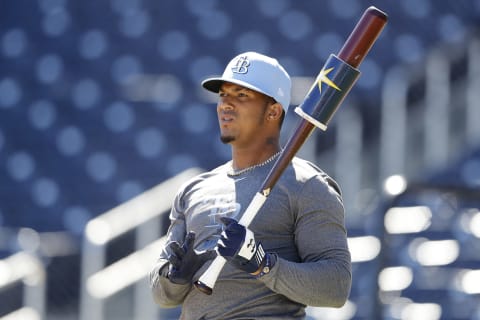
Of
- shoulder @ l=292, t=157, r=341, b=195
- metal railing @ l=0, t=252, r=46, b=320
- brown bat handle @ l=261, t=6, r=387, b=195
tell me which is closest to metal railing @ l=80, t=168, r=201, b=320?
metal railing @ l=0, t=252, r=46, b=320

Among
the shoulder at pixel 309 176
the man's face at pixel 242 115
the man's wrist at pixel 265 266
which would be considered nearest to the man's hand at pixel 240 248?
the man's wrist at pixel 265 266

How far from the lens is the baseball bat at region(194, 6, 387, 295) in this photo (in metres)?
2.65

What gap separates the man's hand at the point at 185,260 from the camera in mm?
2729

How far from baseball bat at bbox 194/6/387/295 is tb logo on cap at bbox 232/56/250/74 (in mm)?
219

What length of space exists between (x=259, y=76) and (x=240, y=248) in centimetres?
56

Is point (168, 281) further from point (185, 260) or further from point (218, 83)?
point (218, 83)

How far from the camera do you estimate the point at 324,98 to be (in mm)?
2746

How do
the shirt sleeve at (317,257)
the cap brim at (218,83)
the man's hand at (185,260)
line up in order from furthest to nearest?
1. the cap brim at (218,83)
2. the man's hand at (185,260)
3. the shirt sleeve at (317,257)

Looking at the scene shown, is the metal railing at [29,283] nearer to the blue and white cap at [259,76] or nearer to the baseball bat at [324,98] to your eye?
the blue and white cap at [259,76]

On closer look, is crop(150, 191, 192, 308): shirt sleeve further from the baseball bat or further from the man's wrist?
the man's wrist

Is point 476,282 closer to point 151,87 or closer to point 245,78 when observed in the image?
point 245,78

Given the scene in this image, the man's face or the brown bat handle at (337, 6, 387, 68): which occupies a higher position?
the brown bat handle at (337, 6, 387, 68)

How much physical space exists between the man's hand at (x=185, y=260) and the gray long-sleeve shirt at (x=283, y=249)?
27 millimetres

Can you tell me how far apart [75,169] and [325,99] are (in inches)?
225
